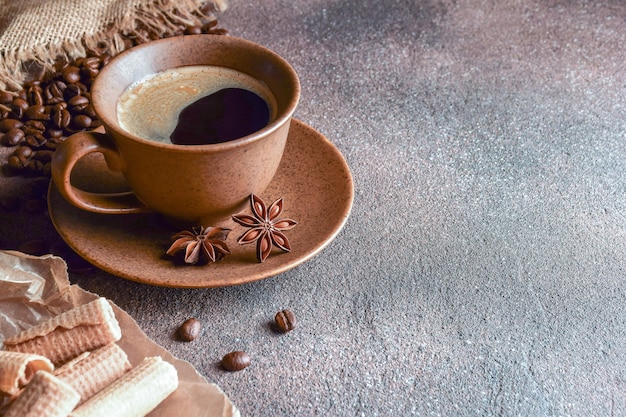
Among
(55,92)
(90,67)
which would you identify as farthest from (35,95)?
(90,67)

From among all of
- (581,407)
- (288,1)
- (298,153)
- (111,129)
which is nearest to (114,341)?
(111,129)

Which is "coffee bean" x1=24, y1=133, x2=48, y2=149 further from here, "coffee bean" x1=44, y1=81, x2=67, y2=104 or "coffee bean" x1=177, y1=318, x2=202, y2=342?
"coffee bean" x1=177, y1=318, x2=202, y2=342

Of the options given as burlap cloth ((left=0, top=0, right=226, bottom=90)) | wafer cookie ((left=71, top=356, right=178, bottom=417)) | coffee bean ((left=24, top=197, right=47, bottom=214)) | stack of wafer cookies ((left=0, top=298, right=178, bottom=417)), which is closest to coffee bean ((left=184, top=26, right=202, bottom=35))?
burlap cloth ((left=0, top=0, right=226, bottom=90))

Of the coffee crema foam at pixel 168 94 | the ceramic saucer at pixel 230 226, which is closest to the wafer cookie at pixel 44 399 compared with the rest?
the ceramic saucer at pixel 230 226

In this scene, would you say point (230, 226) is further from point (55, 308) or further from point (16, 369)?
point (16, 369)

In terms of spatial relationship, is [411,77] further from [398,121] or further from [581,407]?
[581,407]

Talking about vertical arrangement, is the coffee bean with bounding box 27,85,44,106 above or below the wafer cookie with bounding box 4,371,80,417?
below
